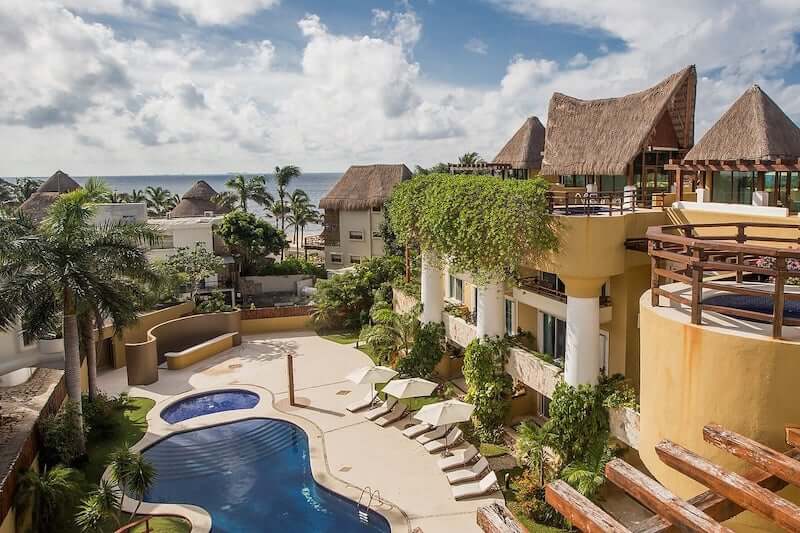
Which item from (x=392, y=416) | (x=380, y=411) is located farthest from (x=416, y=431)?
(x=380, y=411)

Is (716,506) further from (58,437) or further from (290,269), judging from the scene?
(290,269)

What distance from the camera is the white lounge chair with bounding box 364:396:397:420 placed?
22312 millimetres

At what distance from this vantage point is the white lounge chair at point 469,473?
17.6 m

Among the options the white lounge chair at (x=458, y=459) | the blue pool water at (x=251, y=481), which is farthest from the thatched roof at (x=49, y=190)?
the white lounge chair at (x=458, y=459)

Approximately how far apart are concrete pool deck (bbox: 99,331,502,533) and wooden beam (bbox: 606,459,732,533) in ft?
40.3

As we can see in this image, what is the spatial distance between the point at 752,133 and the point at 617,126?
555 cm

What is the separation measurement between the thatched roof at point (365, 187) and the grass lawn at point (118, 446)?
84.4ft

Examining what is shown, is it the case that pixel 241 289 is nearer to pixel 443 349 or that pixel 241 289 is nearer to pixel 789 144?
pixel 443 349

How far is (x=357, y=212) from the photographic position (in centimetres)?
4769

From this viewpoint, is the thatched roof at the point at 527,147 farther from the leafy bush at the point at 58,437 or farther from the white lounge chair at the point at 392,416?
the leafy bush at the point at 58,437

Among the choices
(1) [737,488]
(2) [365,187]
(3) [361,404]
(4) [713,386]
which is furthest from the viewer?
(2) [365,187]

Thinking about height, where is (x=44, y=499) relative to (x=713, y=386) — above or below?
below

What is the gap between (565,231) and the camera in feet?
53.4

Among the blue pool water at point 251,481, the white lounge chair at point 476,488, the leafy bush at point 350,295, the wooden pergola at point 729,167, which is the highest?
the wooden pergola at point 729,167
